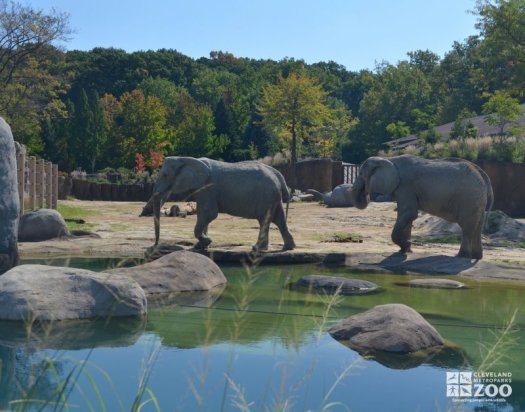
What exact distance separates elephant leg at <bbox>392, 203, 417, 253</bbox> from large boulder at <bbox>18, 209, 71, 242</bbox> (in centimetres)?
575

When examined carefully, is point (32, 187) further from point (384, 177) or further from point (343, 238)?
point (384, 177)

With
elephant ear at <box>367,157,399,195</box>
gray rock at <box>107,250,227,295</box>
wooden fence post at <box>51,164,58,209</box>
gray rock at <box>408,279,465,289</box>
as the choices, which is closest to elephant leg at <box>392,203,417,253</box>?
elephant ear at <box>367,157,399,195</box>

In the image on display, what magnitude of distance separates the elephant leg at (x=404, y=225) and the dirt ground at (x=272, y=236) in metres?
0.57

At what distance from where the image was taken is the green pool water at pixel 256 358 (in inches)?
205

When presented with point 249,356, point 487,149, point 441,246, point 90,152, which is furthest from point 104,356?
point 90,152

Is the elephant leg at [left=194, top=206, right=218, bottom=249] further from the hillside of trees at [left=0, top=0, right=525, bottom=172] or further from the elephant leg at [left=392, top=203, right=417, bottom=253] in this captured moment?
the hillside of trees at [left=0, top=0, right=525, bottom=172]

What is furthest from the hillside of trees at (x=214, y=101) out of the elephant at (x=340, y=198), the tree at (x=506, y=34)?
the elephant at (x=340, y=198)

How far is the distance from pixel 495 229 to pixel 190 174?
24.3ft

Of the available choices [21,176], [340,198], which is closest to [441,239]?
[21,176]

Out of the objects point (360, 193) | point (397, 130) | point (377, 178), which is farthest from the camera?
point (397, 130)

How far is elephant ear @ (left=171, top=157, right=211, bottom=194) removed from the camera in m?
13.3

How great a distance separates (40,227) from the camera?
14625mm

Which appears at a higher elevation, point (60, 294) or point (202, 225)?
point (202, 225)

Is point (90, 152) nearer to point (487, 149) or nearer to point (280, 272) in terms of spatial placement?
point (487, 149)
